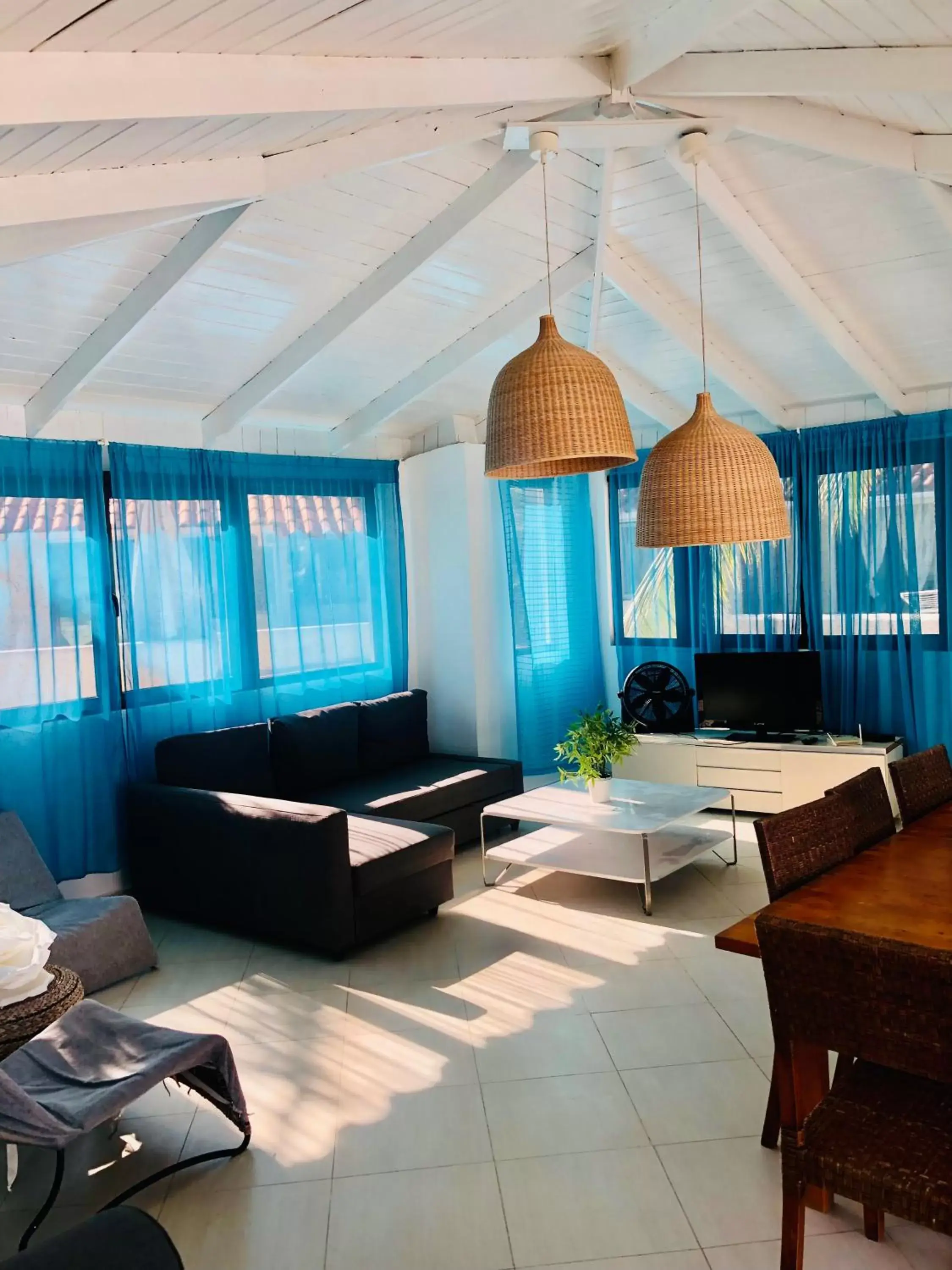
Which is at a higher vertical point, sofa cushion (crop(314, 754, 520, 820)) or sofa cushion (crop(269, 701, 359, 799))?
sofa cushion (crop(269, 701, 359, 799))

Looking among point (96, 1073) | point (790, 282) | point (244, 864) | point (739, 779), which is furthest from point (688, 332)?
point (96, 1073)

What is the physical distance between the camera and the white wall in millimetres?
6125

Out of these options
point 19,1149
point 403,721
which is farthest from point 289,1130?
point 403,721

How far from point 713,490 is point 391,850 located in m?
2.34

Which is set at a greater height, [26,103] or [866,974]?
[26,103]

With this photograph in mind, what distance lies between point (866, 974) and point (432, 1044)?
191cm

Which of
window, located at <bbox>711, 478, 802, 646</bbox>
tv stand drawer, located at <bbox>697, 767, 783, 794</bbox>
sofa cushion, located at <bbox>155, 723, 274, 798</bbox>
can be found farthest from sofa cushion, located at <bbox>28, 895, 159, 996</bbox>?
window, located at <bbox>711, 478, 802, 646</bbox>

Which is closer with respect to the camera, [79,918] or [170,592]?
[79,918]

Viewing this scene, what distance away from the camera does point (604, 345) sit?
5.52m

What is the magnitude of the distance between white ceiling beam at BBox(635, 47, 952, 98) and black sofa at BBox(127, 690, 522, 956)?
2.90 meters

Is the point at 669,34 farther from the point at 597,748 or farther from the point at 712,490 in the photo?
the point at 597,748

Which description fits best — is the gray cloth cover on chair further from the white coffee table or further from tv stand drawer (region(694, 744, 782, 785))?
tv stand drawer (region(694, 744, 782, 785))

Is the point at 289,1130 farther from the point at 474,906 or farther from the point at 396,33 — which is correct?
the point at 396,33

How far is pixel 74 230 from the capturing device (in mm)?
2740
